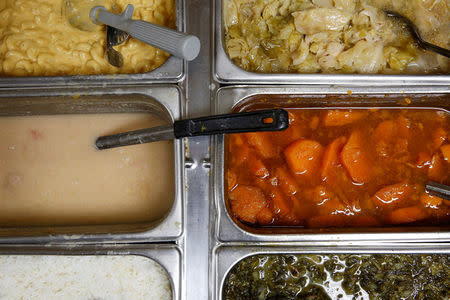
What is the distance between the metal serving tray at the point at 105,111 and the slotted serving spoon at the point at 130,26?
0.27m

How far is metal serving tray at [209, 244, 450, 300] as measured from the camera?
1812mm

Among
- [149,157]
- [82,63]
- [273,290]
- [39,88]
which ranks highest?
[82,63]

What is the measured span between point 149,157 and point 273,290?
972 mm

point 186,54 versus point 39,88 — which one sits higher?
point 186,54

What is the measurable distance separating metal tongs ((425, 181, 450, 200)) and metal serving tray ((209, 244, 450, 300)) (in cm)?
27

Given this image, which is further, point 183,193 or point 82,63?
point 82,63

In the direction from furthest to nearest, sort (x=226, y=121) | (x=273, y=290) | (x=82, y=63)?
(x=82, y=63) < (x=273, y=290) < (x=226, y=121)

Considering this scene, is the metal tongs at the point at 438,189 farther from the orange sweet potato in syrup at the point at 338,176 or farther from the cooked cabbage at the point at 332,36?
the cooked cabbage at the point at 332,36

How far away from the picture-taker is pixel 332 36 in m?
2.02

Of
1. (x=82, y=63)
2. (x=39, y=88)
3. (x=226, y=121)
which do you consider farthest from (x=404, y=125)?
(x=39, y=88)

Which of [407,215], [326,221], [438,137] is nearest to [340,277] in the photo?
[326,221]

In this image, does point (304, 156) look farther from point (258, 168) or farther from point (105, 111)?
point (105, 111)

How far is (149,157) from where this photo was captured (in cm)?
202

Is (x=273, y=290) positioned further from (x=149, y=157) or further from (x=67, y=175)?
(x=67, y=175)
